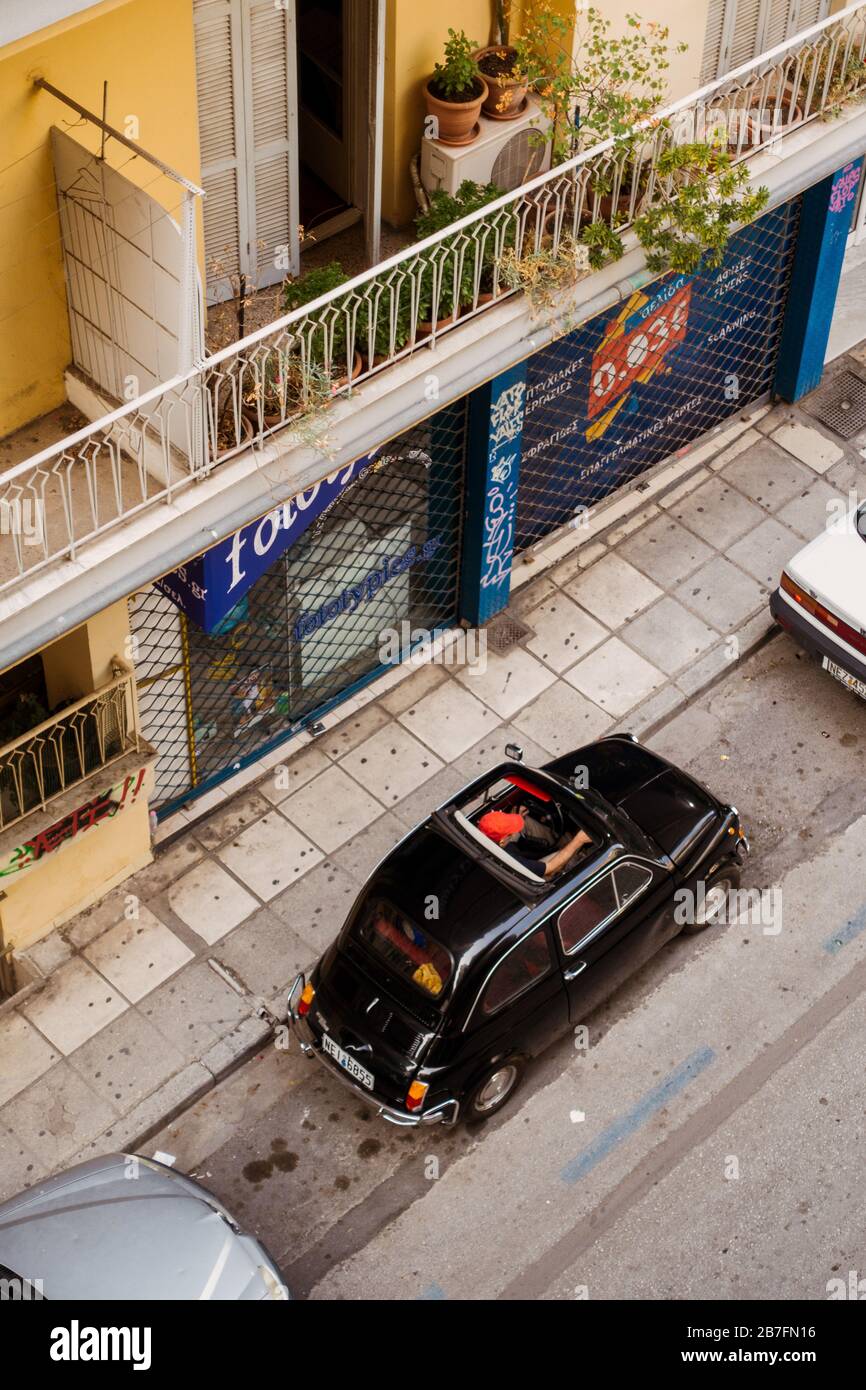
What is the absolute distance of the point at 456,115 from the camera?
11656 mm

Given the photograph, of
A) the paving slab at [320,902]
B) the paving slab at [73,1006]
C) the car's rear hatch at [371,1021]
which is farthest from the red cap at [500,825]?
the paving slab at [73,1006]

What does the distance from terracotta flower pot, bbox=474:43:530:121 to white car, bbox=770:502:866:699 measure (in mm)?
4287

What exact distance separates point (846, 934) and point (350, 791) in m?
3.81

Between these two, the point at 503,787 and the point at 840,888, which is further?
the point at 840,888

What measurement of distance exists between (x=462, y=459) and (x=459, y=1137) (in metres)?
5.03

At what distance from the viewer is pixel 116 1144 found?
39.8 ft

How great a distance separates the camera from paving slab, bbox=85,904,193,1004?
1286 centimetres

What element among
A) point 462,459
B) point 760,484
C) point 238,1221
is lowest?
point 238,1221

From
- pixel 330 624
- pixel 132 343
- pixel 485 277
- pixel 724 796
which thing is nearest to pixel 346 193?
pixel 485 277

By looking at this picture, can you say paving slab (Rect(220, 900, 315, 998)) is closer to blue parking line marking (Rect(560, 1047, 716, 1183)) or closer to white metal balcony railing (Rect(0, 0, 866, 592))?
blue parking line marking (Rect(560, 1047, 716, 1183))

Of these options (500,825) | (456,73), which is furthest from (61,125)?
(500,825)

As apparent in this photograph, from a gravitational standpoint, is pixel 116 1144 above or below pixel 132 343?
below

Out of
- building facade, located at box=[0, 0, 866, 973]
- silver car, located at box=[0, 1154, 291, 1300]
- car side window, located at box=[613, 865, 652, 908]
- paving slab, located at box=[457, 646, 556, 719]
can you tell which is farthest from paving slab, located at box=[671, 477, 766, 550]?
silver car, located at box=[0, 1154, 291, 1300]

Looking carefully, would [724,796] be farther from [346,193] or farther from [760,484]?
[346,193]
